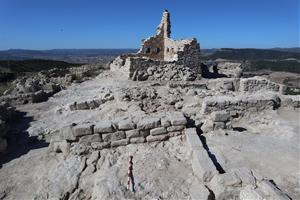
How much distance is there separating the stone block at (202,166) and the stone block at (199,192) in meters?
0.19

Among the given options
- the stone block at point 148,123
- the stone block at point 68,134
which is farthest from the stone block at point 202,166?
the stone block at point 68,134

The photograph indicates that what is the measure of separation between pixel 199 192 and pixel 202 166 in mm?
659

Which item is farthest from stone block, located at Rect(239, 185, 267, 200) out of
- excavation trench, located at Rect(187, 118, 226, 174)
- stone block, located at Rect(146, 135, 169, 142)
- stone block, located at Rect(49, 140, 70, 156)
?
stone block, located at Rect(49, 140, 70, 156)

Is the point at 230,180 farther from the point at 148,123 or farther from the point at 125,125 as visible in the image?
the point at 125,125

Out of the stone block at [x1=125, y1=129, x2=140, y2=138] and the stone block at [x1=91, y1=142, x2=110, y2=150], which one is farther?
the stone block at [x1=125, y1=129, x2=140, y2=138]

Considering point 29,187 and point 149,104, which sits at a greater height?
point 149,104

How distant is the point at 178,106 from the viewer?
10.1 metres

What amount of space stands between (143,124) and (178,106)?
2770 mm

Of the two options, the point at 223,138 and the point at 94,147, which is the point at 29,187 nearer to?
the point at 94,147

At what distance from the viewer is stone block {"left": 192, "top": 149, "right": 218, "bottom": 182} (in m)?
5.69

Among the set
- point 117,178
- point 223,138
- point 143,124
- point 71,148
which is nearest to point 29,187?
point 71,148

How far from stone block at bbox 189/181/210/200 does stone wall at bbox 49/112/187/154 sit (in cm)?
224

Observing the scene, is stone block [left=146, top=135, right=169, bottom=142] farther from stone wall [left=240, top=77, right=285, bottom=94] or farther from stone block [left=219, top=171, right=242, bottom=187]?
stone wall [left=240, top=77, right=285, bottom=94]

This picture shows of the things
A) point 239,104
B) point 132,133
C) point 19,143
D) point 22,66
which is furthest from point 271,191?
point 22,66
